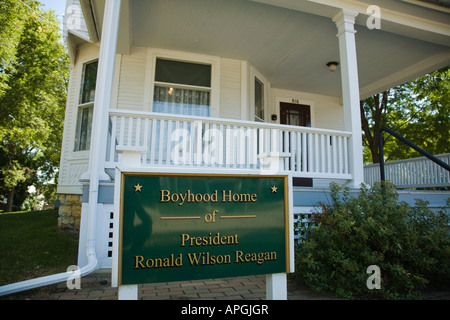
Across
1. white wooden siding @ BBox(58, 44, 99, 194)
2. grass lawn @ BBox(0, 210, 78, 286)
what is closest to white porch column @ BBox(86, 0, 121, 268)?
grass lawn @ BBox(0, 210, 78, 286)

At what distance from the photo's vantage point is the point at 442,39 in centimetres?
589

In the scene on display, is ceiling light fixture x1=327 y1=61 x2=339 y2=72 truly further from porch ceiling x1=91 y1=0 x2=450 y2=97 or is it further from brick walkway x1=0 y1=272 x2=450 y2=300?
brick walkway x1=0 y1=272 x2=450 y2=300

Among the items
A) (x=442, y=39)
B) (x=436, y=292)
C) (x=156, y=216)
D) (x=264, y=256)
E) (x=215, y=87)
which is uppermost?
(x=442, y=39)

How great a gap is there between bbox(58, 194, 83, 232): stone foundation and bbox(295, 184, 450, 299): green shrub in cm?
464

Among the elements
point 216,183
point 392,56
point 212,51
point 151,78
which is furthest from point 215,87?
point 216,183

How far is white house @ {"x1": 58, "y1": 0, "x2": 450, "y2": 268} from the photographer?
4328mm

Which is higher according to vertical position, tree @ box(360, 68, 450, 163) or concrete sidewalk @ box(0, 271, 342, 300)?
tree @ box(360, 68, 450, 163)

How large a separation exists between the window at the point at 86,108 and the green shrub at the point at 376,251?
17.0ft

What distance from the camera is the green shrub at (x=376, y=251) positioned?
3.11 m

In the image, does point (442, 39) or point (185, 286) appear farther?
point (442, 39)
